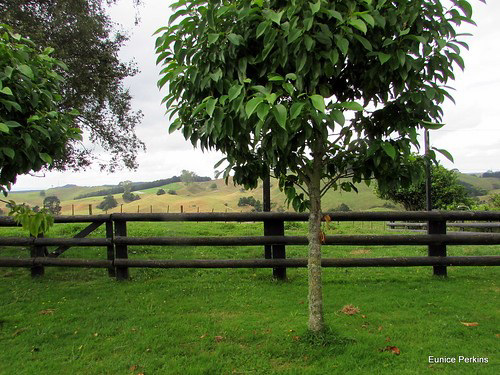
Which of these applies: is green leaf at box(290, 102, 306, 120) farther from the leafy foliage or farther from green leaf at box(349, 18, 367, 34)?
the leafy foliage

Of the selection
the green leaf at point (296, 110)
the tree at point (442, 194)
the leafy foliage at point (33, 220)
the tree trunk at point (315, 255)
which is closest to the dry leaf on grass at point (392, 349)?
the tree trunk at point (315, 255)

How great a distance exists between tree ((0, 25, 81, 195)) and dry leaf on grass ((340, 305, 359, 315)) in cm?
388

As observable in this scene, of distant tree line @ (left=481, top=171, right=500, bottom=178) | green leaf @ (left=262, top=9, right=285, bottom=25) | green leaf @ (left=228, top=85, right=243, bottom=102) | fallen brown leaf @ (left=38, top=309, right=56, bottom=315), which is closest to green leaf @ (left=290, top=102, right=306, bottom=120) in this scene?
green leaf @ (left=228, top=85, right=243, bottom=102)

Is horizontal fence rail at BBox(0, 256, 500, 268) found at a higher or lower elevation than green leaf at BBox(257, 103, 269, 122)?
lower

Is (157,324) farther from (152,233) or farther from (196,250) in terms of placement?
(152,233)

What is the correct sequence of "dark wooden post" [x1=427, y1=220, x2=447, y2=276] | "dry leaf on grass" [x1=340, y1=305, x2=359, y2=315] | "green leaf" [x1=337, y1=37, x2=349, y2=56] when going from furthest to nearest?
"dark wooden post" [x1=427, y1=220, x2=447, y2=276]
"dry leaf on grass" [x1=340, y1=305, x2=359, y2=315]
"green leaf" [x1=337, y1=37, x2=349, y2=56]

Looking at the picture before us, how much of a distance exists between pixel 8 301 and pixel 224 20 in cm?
532

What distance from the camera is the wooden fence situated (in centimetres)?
606

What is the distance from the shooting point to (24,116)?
400 centimetres

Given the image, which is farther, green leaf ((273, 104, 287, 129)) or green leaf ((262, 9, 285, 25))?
green leaf ((262, 9, 285, 25))

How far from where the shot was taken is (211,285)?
20.3 ft

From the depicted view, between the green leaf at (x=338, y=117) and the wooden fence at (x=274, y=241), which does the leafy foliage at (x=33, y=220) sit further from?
the wooden fence at (x=274, y=241)

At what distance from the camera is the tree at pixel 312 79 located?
2.81 meters

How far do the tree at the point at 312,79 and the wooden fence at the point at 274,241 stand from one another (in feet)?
7.87
